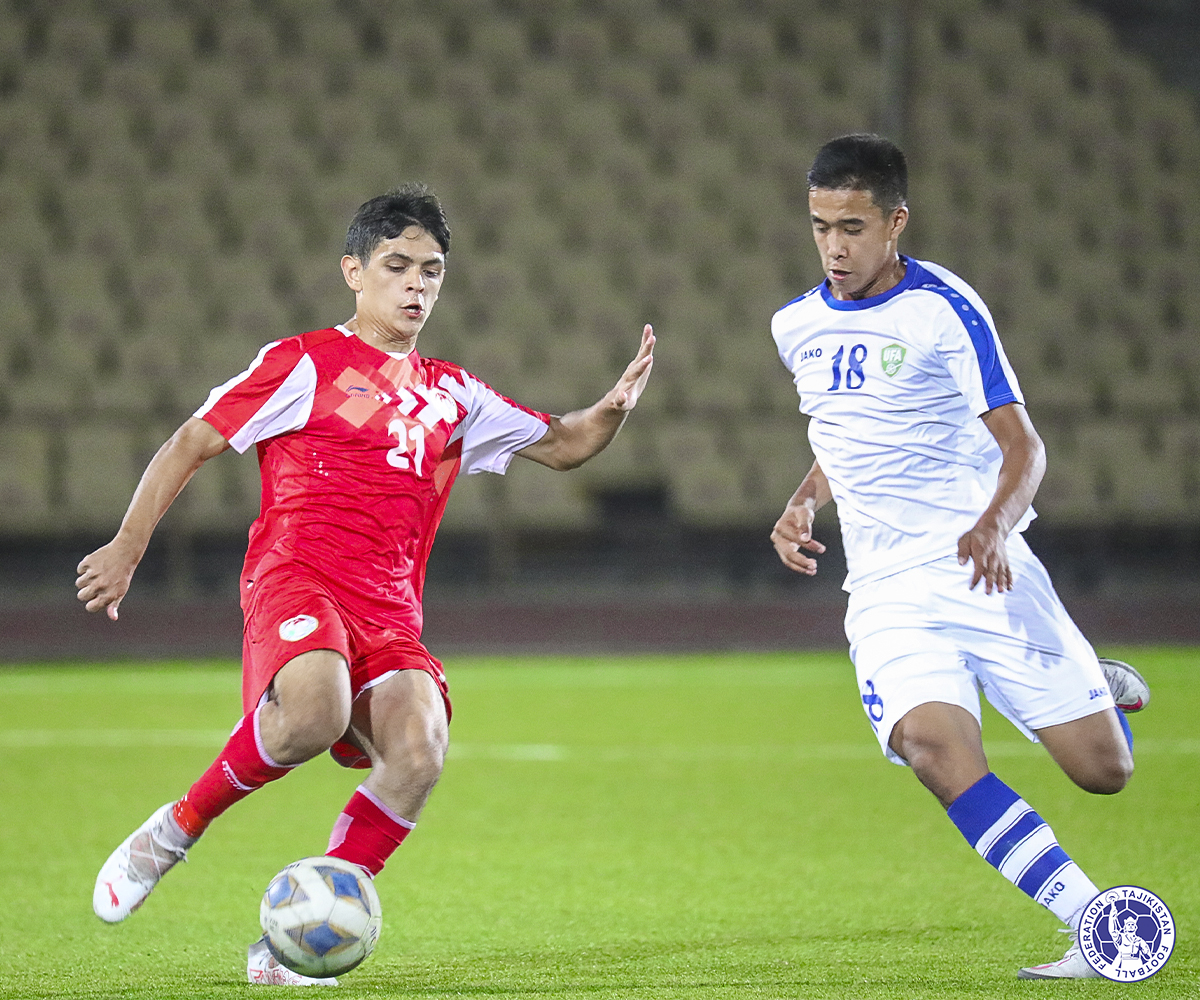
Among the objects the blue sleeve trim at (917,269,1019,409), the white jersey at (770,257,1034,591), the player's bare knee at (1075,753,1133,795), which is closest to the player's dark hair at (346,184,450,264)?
the white jersey at (770,257,1034,591)

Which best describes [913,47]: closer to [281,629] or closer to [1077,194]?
[1077,194]

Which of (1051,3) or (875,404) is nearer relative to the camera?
(875,404)

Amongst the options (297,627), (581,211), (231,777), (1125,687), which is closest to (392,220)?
(297,627)

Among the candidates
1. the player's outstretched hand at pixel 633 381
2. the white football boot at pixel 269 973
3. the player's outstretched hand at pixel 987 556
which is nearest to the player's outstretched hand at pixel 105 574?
the white football boot at pixel 269 973

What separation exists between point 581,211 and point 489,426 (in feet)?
35.8

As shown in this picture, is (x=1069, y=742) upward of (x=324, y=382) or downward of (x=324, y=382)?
downward

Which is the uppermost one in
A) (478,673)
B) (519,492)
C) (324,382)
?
(324,382)

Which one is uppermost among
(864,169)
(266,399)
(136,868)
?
(864,169)

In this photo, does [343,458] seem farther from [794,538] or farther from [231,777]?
[794,538]

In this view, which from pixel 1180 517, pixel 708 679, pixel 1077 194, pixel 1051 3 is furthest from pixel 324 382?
pixel 1051 3

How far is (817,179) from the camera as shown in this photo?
370 cm

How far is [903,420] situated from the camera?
145 inches

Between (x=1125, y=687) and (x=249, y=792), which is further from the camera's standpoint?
(x=1125, y=687)

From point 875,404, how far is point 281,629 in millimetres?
1479
